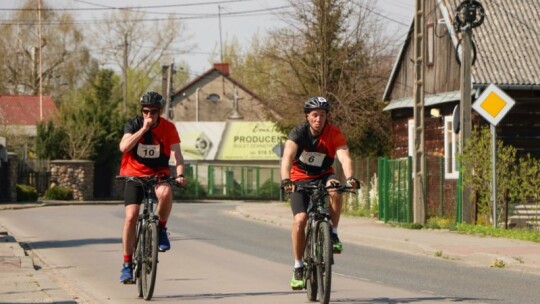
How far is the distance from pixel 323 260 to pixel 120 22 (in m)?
71.4

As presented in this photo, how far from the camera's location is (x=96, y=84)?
220 feet

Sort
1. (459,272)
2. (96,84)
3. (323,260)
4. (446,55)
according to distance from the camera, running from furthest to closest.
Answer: (96,84) → (446,55) → (459,272) → (323,260)

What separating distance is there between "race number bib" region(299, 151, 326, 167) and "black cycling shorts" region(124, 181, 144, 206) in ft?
5.93

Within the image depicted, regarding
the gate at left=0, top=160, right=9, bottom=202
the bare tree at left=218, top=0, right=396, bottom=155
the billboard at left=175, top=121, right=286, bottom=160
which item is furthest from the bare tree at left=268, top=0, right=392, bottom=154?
the billboard at left=175, top=121, right=286, bottom=160

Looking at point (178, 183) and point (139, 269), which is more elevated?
point (178, 183)

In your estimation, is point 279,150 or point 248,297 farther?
point 279,150

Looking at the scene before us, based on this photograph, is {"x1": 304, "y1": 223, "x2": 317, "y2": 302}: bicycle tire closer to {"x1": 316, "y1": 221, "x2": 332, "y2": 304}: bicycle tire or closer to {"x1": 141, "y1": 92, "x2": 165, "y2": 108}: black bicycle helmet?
{"x1": 316, "y1": 221, "x2": 332, "y2": 304}: bicycle tire

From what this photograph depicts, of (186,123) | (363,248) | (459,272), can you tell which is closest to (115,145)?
(186,123)

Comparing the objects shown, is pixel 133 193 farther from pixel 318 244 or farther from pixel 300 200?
pixel 318 244

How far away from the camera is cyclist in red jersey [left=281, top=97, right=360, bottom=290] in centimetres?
1212

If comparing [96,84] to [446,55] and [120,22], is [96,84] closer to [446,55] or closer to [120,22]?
[120,22]

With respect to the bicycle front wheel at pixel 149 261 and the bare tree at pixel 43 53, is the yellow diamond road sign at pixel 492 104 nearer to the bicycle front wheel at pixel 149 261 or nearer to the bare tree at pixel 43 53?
the bicycle front wheel at pixel 149 261

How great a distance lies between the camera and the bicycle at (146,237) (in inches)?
500

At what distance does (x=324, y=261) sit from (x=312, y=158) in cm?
114
